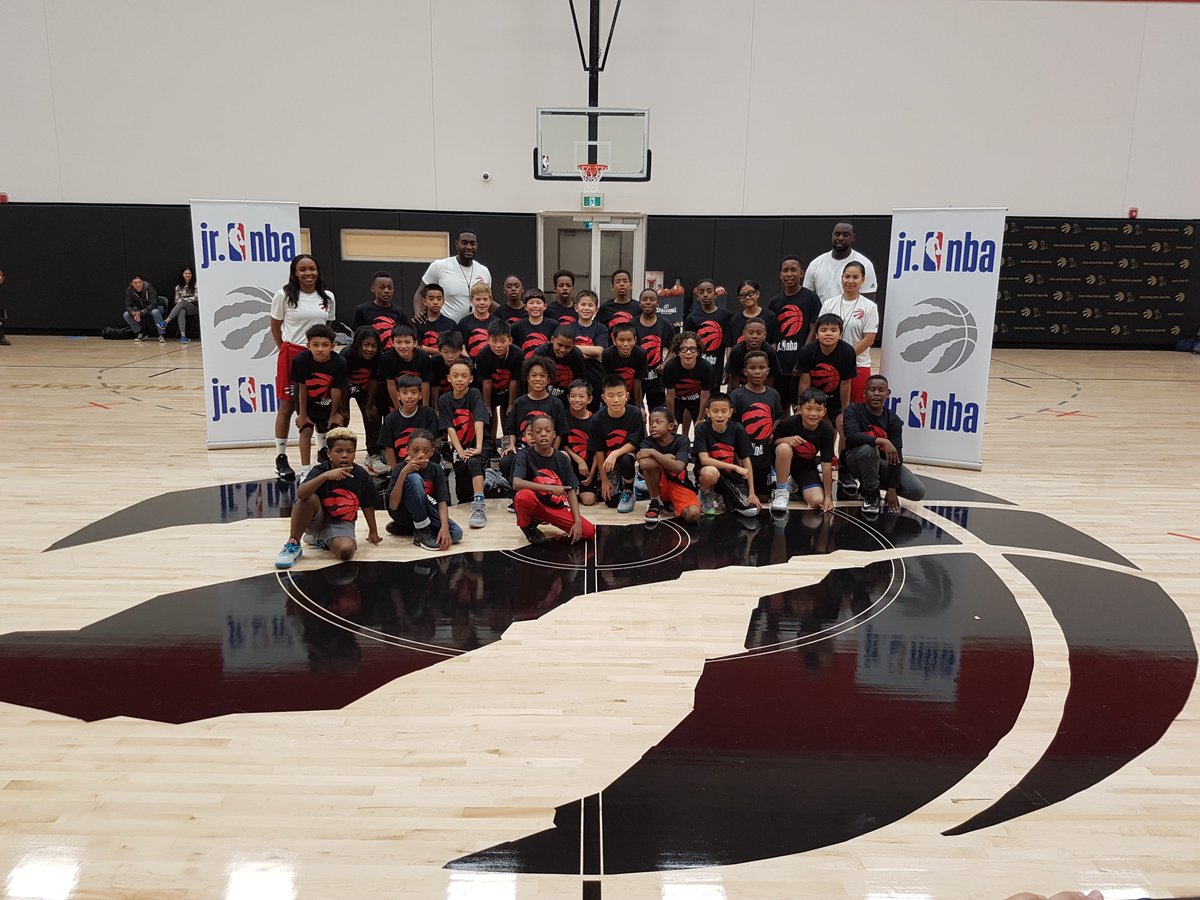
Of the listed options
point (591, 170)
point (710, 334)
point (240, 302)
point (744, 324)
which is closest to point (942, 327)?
point (744, 324)

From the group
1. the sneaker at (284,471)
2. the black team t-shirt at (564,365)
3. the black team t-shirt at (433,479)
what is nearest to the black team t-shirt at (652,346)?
the black team t-shirt at (564,365)

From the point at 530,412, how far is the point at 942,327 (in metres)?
3.64

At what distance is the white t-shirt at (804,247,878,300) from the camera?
7.36 meters

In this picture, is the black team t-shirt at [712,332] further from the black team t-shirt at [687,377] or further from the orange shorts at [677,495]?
the orange shorts at [677,495]

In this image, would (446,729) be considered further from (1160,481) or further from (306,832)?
(1160,481)

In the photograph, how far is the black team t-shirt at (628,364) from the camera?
6582 millimetres

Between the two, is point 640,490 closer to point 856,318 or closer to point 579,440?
point 579,440

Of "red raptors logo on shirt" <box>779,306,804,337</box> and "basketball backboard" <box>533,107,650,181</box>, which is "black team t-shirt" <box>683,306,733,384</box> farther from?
"basketball backboard" <box>533,107,650,181</box>

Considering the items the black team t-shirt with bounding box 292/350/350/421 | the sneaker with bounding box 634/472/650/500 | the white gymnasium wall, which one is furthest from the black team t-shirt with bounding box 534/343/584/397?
the white gymnasium wall

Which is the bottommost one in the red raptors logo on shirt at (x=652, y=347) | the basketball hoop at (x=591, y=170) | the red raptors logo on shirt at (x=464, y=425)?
the red raptors logo on shirt at (x=464, y=425)

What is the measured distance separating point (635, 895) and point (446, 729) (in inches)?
43.8

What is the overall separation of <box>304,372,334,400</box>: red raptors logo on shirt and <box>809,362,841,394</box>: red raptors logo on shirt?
368 cm

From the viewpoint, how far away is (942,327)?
286 inches

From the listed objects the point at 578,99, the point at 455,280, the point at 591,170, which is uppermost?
the point at 578,99
